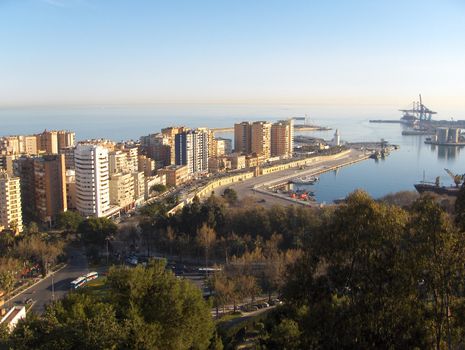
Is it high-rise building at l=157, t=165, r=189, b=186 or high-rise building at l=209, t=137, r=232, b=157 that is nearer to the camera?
high-rise building at l=157, t=165, r=189, b=186

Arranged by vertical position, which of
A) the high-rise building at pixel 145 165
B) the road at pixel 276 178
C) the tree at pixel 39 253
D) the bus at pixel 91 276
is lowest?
the bus at pixel 91 276

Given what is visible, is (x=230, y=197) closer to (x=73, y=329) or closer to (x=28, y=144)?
(x=28, y=144)

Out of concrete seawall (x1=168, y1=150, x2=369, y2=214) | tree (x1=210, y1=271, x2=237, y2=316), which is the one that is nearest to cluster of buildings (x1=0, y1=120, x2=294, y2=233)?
concrete seawall (x1=168, y1=150, x2=369, y2=214)

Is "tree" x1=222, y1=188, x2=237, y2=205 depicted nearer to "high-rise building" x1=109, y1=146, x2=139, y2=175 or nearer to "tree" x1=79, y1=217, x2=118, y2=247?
"high-rise building" x1=109, y1=146, x2=139, y2=175

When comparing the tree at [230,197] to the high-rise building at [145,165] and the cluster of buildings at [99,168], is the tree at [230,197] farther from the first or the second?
the high-rise building at [145,165]

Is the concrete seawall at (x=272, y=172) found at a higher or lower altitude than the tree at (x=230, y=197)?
lower

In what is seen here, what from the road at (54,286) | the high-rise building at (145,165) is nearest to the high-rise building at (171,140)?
the high-rise building at (145,165)

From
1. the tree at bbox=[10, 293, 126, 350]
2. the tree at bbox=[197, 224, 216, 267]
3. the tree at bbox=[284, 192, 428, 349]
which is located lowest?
the tree at bbox=[197, 224, 216, 267]
